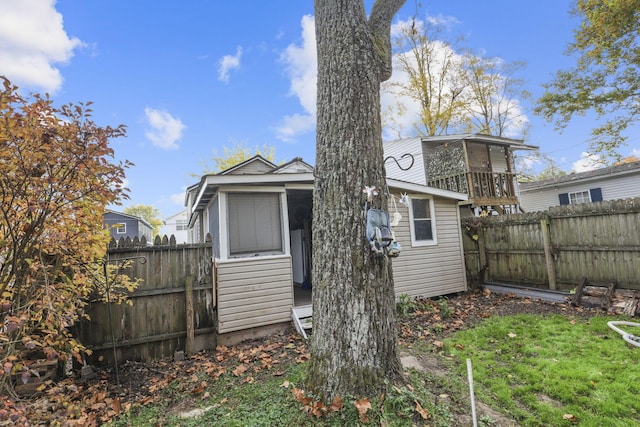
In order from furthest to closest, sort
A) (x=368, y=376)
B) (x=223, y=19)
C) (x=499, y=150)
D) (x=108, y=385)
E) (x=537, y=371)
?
1. (x=499, y=150)
2. (x=223, y=19)
3. (x=108, y=385)
4. (x=537, y=371)
5. (x=368, y=376)

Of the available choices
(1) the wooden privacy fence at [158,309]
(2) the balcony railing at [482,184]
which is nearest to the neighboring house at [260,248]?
(1) the wooden privacy fence at [158,309]

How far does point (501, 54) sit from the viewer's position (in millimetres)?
17656

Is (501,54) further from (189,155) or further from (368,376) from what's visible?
(189,155)

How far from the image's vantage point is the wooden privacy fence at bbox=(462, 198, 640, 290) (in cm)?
534

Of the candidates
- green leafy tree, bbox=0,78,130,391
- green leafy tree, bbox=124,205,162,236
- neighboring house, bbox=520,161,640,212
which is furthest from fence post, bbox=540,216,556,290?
green leafy tree, bbox=124,205,162,236

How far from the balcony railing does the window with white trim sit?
5.03m

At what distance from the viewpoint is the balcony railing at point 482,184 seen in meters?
11.2

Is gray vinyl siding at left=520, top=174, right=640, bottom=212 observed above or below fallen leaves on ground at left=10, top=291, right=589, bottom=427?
above

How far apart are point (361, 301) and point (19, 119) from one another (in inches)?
129

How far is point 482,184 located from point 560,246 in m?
5.67

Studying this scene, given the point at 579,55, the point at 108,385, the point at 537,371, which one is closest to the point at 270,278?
the point at 108,385

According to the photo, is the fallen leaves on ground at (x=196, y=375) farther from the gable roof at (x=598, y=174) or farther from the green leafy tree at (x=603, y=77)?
the gable roof at (x=598, y=174)

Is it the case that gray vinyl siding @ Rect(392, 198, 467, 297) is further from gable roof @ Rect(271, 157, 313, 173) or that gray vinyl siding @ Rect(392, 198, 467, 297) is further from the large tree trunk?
gable roof @ Rect(271, 157, 313, 173)

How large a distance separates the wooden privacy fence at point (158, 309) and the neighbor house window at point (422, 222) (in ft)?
15.7
